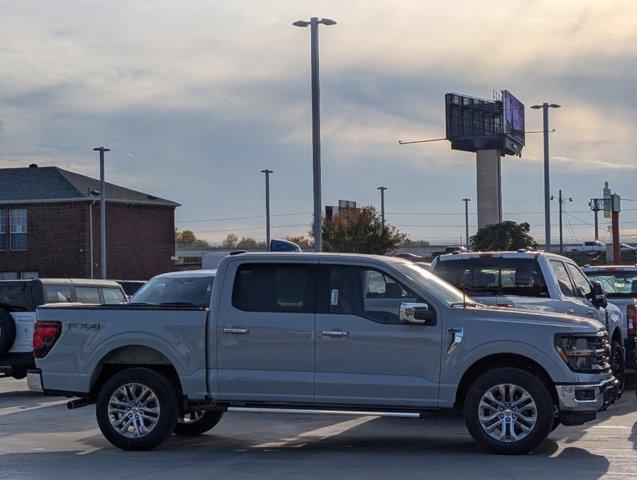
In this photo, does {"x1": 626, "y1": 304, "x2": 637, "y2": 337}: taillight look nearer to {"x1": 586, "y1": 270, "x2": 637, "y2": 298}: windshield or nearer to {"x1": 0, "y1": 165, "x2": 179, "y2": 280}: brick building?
{"x1": 586, "y1": 270, "x2": 637, "y2": 298}: windshield

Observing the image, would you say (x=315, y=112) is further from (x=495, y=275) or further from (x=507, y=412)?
(x=507, y=412)

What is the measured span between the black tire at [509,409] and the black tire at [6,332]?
934 cm

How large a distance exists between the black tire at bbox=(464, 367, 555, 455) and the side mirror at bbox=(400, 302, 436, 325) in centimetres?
77

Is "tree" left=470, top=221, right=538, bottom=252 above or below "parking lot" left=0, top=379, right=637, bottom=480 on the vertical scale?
above

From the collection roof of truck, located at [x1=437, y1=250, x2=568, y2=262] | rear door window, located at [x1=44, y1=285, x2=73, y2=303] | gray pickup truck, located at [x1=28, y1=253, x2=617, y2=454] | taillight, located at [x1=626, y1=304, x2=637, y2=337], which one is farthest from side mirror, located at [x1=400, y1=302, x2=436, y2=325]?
rear door window, located at [x1=44, y1=285, x2=73, y2=303]

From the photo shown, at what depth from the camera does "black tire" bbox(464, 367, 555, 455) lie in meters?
10.6

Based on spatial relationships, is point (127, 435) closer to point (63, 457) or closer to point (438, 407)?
point (63, 457)

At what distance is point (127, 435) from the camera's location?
11352mm

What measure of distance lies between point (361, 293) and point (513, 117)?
84520 mm

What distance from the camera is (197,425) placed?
1274 centimetres

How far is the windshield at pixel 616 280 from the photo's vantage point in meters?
18.7

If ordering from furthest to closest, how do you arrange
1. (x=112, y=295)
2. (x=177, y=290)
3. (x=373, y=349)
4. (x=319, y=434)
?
(x=112, y=295) → (x=177, y=290) → (x=319, y=434) → (x=373, y=349)

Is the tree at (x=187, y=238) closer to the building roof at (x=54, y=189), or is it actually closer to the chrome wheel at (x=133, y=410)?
the building roof at (x=54, y=189)

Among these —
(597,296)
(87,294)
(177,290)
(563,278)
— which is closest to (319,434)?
(177,290)
